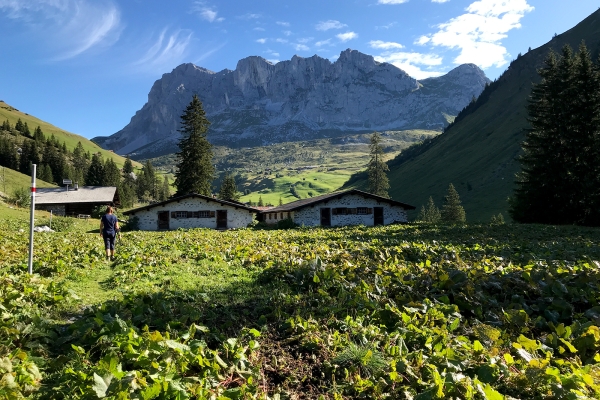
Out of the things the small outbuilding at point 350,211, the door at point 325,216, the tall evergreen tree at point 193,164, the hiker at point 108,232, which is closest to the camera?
the hiker at point 108,232

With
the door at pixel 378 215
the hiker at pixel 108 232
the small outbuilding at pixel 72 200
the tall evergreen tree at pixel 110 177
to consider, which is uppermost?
the tall evergreen tree at pixel 110 177

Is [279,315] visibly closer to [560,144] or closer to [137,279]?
[137,279]

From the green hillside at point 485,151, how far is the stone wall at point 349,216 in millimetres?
72946

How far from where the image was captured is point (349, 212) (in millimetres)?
46438

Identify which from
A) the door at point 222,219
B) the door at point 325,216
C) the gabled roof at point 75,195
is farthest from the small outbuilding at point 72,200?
the door at point 325,216

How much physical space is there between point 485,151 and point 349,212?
128m

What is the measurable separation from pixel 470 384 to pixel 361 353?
1349mm

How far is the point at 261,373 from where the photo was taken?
15.2ft

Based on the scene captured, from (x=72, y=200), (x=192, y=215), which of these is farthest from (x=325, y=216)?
(x=72, y=200)

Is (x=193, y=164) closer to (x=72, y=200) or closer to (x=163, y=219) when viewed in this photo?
(x=163, y=219)

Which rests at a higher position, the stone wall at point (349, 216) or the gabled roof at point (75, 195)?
the gabled roof at point (75, 195)

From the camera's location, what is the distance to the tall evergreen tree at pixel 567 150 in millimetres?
35156

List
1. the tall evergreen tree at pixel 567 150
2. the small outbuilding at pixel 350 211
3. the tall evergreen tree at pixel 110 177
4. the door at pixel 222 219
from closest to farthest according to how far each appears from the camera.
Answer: the tall evergreen tree at pixel 567 150, the door at pixel 222 219, the small outbuilding at pixel 350 211, the tall evergreen tree at pixel 110 177

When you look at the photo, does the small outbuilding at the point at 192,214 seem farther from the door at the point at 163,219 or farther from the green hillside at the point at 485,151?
the green hillside at the point at 485,151
